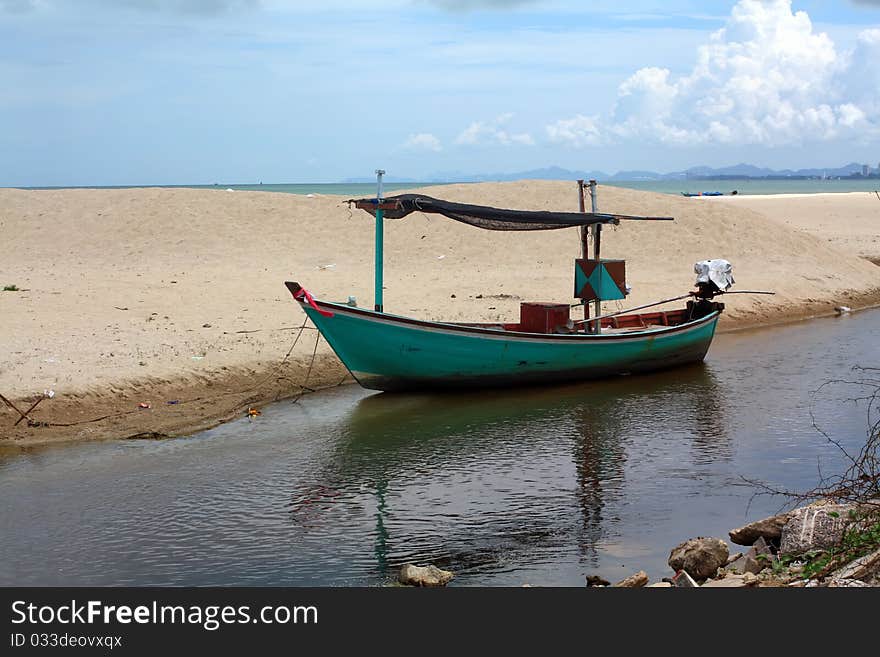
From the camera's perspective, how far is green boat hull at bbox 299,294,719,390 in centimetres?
1516

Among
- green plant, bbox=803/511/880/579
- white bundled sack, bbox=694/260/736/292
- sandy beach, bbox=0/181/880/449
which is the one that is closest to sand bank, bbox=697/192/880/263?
sandy beach, bbox=0/181/880/449

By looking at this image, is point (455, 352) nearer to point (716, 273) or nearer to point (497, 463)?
point (497, 463)

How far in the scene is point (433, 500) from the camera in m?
11.0

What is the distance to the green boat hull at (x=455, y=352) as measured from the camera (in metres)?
15.2

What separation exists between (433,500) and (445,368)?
4.97 meters

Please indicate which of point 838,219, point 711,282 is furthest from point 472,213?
point 838,219

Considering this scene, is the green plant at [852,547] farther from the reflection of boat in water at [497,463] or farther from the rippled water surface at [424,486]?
the reflection of boat in water at [497,463]

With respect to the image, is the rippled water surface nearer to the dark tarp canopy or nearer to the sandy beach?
the sandy beach

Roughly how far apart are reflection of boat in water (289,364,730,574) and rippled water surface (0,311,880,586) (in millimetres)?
34

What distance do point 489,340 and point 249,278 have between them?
9081mm

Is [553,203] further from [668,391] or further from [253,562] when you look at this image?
[253,562]

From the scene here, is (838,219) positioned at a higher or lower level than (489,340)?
higher

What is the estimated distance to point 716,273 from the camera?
19.5 meters

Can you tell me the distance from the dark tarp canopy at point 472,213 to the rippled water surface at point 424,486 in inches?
107
